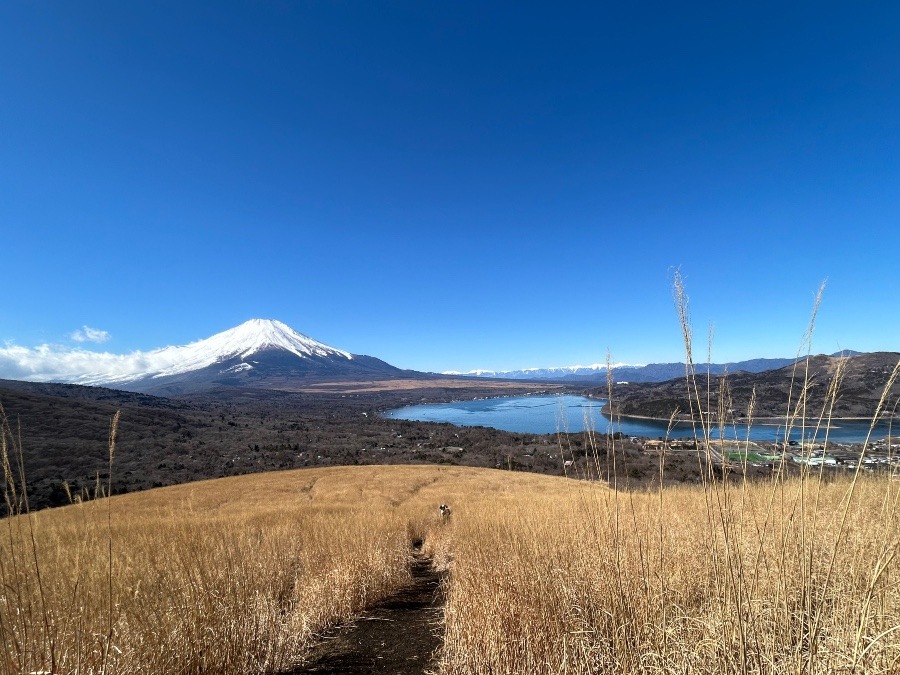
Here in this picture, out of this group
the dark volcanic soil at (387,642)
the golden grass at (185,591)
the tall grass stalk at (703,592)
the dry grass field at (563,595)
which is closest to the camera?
the tall grass stalk at (703,592)

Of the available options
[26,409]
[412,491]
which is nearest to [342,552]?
→ [412,491]

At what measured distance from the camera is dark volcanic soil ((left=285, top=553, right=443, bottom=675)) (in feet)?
11.6

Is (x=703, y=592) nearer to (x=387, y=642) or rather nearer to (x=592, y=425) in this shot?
(x=592, y=425)

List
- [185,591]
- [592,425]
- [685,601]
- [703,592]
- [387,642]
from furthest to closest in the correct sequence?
1. [387,642]
2. [185,591]
3. [703,592]
4. [592,425]
5. [685,601]

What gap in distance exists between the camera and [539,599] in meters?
3.00

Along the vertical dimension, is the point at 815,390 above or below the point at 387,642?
above

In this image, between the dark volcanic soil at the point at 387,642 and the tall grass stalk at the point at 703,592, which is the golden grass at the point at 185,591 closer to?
the dark volcanic soil at the point at 387,642

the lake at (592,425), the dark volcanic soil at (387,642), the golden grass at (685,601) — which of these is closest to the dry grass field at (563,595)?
the golden grass at (685,601)

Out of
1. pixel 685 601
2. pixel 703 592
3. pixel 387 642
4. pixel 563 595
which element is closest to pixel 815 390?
pixel 703 592

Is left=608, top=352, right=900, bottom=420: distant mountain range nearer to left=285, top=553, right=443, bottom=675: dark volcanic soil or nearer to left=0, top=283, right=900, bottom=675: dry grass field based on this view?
left=0, top=283, right=900, bottom=675: dry grass field

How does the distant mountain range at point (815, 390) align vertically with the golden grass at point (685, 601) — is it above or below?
above

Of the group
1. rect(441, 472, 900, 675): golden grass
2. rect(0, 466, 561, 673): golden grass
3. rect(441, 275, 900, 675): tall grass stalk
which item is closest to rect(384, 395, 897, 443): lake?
rect(441, 275, 900, 675): tall grass stalk

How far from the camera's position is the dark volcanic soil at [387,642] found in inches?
139

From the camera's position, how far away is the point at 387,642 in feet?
13.5
